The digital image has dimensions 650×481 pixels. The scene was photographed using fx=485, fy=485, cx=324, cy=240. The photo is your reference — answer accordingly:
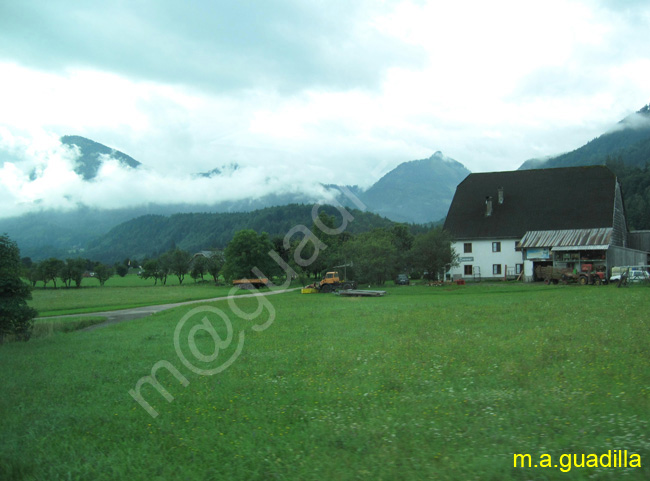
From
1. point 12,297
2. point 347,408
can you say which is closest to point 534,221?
point 12,297

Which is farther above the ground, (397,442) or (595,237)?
(595,237)

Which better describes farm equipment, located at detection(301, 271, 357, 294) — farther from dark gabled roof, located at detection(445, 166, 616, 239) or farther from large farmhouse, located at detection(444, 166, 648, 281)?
dark gabled roof, located at detection(445, 166, 616, 239)

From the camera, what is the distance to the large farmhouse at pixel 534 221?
49.2 meters

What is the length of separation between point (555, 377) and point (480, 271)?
50.0 metres

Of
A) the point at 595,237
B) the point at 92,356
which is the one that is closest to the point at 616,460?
the point at 92,356

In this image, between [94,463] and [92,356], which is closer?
[94,463]

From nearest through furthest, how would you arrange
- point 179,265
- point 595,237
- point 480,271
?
point 595,237
point 480,271
point 179,265

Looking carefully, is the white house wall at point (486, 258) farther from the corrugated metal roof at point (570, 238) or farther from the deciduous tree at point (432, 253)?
the deciduous tree at point (432, 253)

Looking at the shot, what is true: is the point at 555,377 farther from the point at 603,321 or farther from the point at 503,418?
the point at 603,321

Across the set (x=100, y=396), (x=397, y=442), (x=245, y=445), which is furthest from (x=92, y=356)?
(x=397, y=442)

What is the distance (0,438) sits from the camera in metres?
7.78

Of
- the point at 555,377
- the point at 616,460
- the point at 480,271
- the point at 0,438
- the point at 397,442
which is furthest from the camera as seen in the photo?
the point at 480,271

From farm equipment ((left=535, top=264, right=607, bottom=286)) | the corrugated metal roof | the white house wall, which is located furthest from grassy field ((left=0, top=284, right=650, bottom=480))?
the white house wall

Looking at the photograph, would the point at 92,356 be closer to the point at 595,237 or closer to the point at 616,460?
the point at 616,460
